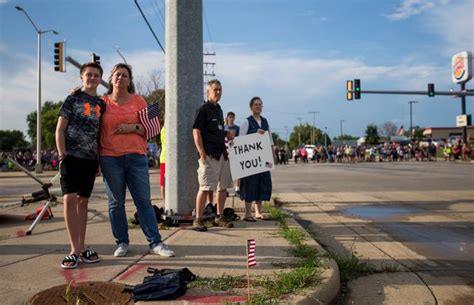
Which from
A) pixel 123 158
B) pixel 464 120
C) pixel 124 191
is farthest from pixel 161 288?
pixel 464 120

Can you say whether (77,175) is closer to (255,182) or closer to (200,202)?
(200,202)

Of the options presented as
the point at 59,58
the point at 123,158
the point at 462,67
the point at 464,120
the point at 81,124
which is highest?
the point at 462,67

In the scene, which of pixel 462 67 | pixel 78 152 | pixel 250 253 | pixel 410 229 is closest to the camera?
pixel 250 253

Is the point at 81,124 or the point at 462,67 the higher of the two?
the point at 462,67

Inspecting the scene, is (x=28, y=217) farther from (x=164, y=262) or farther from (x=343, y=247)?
(x=343, y=247)

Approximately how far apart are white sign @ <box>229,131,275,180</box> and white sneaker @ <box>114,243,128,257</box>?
2.09 m

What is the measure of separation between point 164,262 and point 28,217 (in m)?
4.38

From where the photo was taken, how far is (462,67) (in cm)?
5056

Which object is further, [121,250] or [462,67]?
[462,67]

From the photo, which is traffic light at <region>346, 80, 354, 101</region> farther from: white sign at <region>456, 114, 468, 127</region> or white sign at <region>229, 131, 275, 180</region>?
white sign at <region>229, 131, 275, 180</region>

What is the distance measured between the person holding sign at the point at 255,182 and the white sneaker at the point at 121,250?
2440mm

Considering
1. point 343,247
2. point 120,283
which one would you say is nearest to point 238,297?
point 120,283

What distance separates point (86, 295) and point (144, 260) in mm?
981

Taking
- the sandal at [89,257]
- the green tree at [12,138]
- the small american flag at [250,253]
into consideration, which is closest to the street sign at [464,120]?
the sandal at [89,257]
